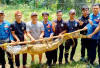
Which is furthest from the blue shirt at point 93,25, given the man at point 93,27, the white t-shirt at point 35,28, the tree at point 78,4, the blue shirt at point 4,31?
the tree at point 78,4

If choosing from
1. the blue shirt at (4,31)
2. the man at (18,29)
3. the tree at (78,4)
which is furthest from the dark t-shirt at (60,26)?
the tree at (78,4)

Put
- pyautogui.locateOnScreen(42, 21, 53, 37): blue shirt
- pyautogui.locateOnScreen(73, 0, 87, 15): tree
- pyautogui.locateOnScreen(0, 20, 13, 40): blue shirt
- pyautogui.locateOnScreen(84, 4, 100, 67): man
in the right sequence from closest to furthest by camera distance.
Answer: pyautogui.locateOnScreen(0, 20, 13, 40): blue shirt, pyautogui.locateOnScreen(84, 4, 100, 67): man, pyautogui.locateOnScreen(42, 21, 53, 37): blue shirt, pyautogui.locateOnScreen(73, 0, 87, 15): tree

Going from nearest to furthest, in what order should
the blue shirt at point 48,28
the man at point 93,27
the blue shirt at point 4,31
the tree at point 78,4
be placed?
the blue shirt at point 4,31 → the man at point 93,27 → the blue shirt at point 48,28 → the tree at point 78,4

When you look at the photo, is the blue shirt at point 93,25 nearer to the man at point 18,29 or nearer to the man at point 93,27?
the man at point 93,27

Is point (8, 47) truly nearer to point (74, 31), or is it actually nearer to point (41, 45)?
point (41, 45)

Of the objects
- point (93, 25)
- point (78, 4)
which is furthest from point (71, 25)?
point (78, 4)

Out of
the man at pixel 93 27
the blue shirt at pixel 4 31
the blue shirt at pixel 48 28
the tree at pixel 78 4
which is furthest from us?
the tree at pixel 78 4

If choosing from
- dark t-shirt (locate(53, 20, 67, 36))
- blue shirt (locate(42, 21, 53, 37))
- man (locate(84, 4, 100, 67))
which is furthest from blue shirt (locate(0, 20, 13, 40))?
man (locate(84, 4, 100, 67))

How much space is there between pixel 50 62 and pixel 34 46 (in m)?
1.12

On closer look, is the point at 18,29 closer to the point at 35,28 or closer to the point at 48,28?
the point at 35,28

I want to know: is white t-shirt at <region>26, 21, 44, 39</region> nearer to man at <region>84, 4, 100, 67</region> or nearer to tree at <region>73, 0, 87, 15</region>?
man at <region>84, 4, 100, 67</region>

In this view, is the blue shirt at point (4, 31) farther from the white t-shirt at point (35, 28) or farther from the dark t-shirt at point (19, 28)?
the white t-shirt at point (35, 28)

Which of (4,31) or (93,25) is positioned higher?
(93,25)

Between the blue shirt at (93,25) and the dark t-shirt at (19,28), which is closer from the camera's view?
the dark t-shirt at (19,28)
